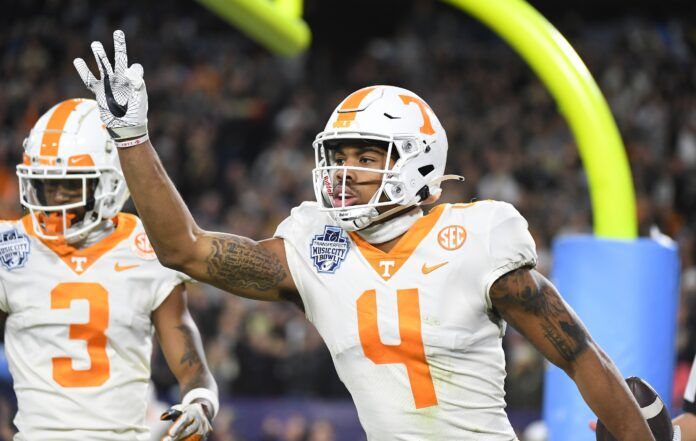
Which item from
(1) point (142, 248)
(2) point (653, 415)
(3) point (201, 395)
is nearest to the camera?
(2) point (653, 415)

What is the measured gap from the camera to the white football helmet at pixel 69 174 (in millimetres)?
3369

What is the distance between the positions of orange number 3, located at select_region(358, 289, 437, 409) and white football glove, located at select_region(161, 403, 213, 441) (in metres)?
0.57

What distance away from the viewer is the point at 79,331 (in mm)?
3301

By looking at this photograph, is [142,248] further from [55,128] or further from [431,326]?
[431,326]

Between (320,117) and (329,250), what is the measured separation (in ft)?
25.7

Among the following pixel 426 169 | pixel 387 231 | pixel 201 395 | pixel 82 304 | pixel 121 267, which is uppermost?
pixel 426 169

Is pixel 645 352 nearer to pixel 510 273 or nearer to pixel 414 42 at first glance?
pixel 510 273

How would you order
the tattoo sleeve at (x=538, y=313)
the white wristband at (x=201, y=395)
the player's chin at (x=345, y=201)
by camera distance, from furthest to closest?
the white wristband at (x=201, y=395) → the player's chin at (x=345, y=201) → the tattoo sleeve at (x=538, y=313)

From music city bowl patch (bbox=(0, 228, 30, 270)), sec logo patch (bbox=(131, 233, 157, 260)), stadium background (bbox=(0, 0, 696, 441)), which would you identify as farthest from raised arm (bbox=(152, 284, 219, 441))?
stadium background (bbox=(0, 0, 696, 441))

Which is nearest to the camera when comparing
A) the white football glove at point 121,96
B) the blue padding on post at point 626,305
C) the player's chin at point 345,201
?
the white football glove at point 121,96

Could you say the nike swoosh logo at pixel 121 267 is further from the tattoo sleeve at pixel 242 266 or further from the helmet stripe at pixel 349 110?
the helmet stripe at pixel 349 110

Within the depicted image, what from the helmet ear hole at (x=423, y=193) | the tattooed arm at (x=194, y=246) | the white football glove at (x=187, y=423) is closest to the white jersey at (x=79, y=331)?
the white football glove at (x=187, y=423)

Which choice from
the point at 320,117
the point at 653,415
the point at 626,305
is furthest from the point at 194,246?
the point at 320,117

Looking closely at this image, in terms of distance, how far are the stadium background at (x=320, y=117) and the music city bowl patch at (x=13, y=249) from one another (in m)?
3.63
